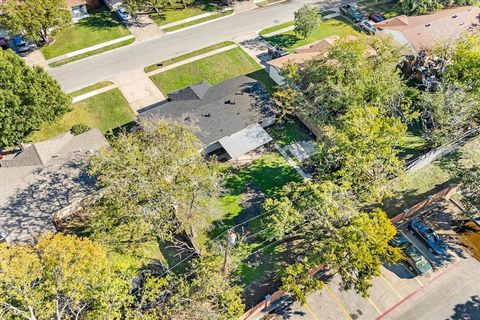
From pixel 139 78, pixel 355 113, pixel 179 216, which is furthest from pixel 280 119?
pixel 139 78

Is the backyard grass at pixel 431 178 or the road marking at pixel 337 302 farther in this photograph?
the backyard grass at pixel 431 178

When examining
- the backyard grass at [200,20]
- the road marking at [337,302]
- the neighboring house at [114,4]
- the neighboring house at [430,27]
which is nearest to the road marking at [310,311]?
the road marking at [337,302]

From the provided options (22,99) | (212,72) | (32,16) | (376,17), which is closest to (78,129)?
(22,99)

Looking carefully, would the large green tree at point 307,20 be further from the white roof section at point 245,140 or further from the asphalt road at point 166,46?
→ the white roof section at point 245,140

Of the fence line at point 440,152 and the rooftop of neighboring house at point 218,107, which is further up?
the rooftop of neighboring house at point 218,107

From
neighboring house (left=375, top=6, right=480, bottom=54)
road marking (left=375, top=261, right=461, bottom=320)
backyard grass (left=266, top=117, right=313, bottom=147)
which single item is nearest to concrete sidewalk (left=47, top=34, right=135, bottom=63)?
backyard grass (left=266, top=117, right=313, bottom=147)

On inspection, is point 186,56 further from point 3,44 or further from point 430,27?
point 430,27

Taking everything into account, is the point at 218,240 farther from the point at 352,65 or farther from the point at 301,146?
the point at 352,65
